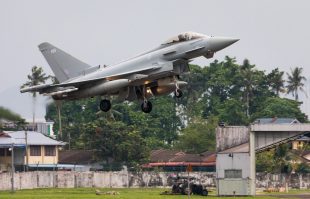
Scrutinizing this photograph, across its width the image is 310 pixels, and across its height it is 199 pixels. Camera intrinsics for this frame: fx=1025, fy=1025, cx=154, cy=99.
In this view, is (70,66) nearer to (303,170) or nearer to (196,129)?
(303,170)

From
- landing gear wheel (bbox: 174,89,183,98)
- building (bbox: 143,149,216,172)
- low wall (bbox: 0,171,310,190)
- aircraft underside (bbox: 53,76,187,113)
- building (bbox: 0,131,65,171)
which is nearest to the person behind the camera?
landing gear wheel (bbox: 174,89,183,98)

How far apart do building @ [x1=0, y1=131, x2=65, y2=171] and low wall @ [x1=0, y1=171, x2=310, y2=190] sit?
18170mm

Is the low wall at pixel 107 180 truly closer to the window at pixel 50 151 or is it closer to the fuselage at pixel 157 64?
the window at pixel 50 151

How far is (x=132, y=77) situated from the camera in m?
59.8

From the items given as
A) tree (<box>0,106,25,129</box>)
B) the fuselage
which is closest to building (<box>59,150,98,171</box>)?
the fuselage

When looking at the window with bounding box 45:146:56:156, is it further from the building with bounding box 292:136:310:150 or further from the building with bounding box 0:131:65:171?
the building with bounding box 292:136:310:150

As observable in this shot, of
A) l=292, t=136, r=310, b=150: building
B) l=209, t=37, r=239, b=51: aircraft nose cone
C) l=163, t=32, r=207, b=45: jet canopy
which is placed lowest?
l=292, t=136, r=310, b=150: building

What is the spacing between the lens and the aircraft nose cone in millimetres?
58812

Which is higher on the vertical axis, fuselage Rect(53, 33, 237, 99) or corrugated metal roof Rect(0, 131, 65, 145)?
fuselage Rect(53, 33, 237, 99)

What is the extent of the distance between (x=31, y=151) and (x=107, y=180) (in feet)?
82.7

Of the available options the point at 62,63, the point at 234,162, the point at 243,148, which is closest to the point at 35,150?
the point at 243,148

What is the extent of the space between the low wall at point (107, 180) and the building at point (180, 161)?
22835 millimetres

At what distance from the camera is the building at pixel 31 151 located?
130 m

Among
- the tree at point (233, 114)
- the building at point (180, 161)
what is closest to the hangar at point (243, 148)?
the building at point (180, 161)
